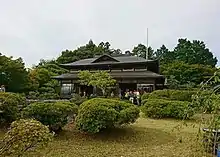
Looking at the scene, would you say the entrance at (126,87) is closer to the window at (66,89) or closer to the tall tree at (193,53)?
the window at (66,89)

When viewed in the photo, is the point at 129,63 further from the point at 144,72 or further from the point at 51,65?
the point at 51,65

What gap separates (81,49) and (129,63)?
2063 cm

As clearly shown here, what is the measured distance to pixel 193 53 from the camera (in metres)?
55.1

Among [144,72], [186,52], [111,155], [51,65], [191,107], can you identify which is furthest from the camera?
[186,52]

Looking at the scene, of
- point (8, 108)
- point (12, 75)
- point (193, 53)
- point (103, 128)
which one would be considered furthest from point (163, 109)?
point (193, 53)

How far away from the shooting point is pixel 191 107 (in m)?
3.27

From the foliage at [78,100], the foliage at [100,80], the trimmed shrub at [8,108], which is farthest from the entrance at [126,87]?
the trimmed shrub at [8,108]

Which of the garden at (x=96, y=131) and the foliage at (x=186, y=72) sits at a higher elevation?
the foliage at (x=186, y=72)

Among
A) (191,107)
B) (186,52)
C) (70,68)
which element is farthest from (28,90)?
(186,52)

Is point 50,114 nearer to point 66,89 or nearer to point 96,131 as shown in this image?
point 96,131

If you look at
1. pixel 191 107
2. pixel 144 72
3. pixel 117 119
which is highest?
pixel 144 72

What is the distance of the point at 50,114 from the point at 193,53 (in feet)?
161

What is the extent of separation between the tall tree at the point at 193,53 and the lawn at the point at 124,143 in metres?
41.5

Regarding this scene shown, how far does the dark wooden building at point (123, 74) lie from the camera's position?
28.3 metres
